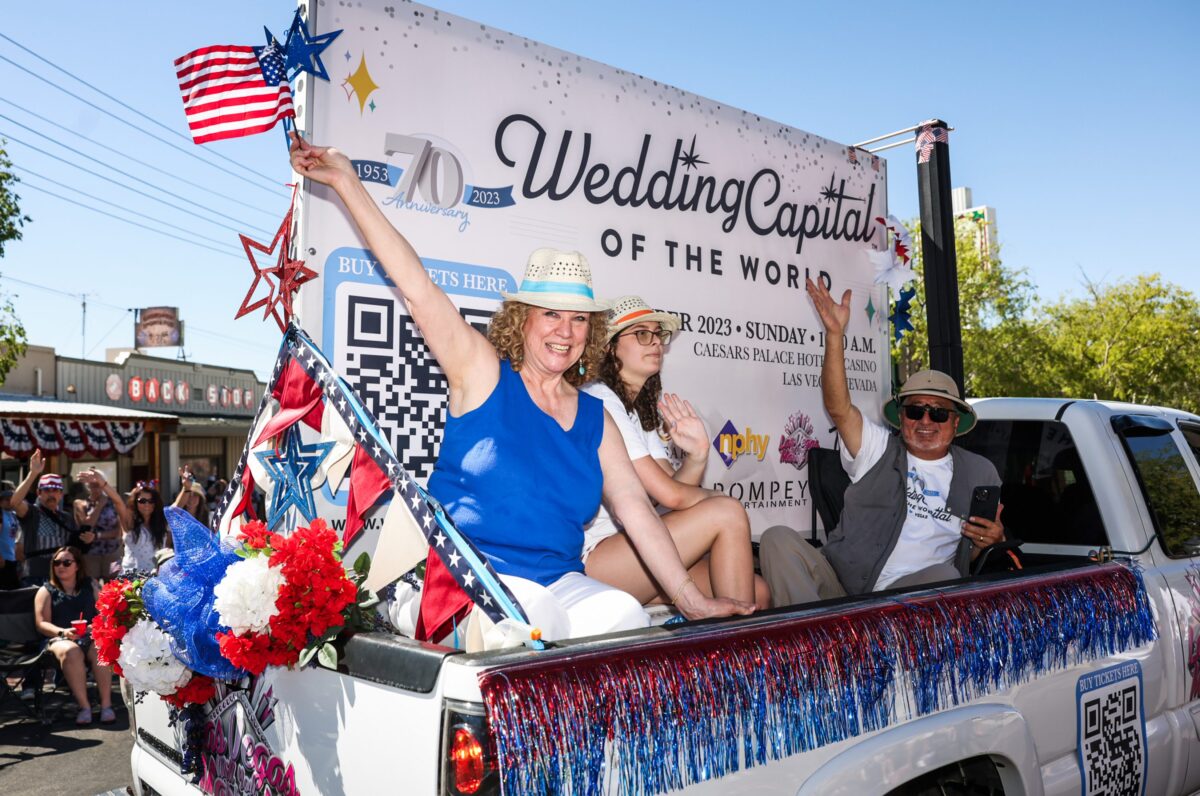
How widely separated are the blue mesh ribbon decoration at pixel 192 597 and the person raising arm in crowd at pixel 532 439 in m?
0.63

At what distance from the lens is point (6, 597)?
Answer: 686 centimetres

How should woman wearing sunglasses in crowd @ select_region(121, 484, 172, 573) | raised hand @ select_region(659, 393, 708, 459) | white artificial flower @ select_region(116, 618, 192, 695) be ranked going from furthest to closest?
woman wearing sunglasses in crowd @ select_region(121, 484, 172, 573) → raised hand @ select_region(659, 393, 708, 459) → white artificial flower @ select_region(116, 618, 192, 695)

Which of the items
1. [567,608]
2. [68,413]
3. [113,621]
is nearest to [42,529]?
[68,413]

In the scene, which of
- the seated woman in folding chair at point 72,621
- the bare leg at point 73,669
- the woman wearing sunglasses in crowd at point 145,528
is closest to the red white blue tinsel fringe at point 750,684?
the seated woman in folding chair at point 72,621

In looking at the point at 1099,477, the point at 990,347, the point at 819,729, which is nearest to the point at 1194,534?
the point at 1099,477

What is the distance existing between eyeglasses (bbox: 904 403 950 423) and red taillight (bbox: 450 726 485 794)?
9.16 ft

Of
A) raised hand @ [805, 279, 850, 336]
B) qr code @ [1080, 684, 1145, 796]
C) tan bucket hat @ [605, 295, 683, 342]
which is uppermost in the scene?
raised hand @ [805, 279, 850, 336]

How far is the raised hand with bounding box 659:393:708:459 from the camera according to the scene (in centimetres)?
337

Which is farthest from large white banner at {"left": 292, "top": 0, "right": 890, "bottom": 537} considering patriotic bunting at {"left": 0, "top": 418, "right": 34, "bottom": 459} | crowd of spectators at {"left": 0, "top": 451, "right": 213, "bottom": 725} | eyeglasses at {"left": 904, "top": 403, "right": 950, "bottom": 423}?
patriotic bunting at {"left": 0, "top": 418, "right": 34, "bottom": 459}

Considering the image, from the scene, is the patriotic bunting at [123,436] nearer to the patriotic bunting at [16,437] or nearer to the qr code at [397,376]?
the patriotic bunting at [16,437]

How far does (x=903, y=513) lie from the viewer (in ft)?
11.5

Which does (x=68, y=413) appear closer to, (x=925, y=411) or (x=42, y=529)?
(x=42, y=529)

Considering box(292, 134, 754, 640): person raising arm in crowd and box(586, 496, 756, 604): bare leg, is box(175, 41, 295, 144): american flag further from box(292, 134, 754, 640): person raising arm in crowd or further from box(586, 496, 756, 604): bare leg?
box(586, 496, 756, 604): bare leg

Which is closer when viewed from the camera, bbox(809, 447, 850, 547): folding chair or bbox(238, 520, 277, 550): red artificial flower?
bbox(238, 520, 277, 550): red artificial flower
